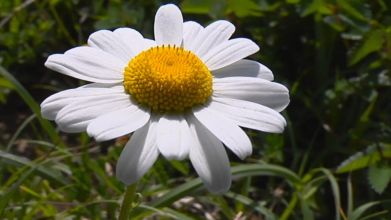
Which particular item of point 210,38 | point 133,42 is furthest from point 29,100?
point 210,38

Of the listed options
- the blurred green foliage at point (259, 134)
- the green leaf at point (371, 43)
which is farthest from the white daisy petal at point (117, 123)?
the green leaf at point (371, 43)

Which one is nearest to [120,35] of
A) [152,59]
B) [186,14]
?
[152,59]

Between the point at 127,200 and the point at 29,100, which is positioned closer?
the point at 127,200

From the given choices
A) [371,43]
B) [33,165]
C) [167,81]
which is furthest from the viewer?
[371,43]

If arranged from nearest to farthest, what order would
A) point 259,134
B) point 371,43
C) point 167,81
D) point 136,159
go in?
point 136,159 → point 167,81 → point 371,43 → point 259,134

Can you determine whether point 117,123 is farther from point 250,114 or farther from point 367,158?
point 367,158

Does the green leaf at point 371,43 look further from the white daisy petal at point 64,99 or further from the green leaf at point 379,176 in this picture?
the white daisy petal at point 64,99

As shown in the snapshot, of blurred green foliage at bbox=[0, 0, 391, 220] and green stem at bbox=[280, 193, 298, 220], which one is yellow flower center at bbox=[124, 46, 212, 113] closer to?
blurred green foliage at bbox=[0, 0, 391, 220]
